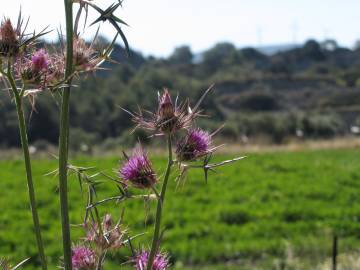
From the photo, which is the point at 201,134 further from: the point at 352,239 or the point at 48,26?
the point at 352,239

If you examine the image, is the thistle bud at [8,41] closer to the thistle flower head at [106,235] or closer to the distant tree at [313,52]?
the thistle flower head at [106,235]

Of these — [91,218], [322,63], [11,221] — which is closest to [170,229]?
[11,221]

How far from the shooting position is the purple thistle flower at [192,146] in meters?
1.21

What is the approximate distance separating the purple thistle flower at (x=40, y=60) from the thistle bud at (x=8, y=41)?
0.06m

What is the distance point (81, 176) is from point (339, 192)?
14141 mm

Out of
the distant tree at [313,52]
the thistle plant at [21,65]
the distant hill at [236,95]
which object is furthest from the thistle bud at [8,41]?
the distant tree at [313,52]

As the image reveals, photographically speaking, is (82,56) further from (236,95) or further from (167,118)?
(236,95)

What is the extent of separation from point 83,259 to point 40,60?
0.39 m

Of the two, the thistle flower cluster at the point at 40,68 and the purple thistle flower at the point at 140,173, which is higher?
the thistle flower cluster at the point at 40,68

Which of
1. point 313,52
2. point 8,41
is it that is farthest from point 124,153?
point 313,52

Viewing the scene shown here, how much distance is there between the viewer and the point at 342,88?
69562 mm

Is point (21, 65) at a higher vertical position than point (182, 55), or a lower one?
lower

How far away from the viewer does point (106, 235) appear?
1253 millimetres

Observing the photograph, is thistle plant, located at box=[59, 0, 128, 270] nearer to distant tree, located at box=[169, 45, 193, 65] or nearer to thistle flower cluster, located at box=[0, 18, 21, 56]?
thistle flower cluster, located at box=[0, 18, 21, 56]
